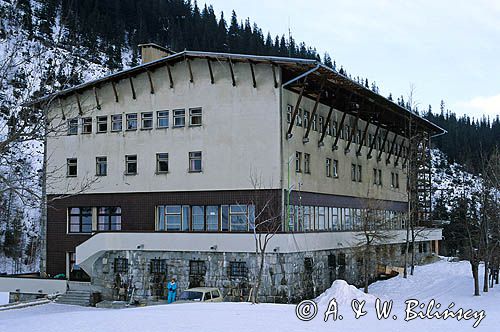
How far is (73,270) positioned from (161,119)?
1230cm

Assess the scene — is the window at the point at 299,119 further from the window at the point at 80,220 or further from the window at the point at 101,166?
the window at the point at 80,220

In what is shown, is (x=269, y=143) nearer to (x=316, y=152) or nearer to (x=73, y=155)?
(x=316, y=152)

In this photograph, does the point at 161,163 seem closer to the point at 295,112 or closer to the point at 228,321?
the point at 295,112

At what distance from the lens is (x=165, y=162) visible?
1618 inches

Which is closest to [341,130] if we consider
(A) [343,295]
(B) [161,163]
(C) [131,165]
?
(B) [161,163]

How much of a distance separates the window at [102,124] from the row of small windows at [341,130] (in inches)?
512

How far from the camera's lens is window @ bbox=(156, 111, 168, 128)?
4141 centimetres

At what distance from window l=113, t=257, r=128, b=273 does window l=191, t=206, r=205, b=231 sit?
15.1 feet

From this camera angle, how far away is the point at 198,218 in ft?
130

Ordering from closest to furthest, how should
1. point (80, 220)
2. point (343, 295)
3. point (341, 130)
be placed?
point (343, 295)
point (80, 220)
point (341, 130)

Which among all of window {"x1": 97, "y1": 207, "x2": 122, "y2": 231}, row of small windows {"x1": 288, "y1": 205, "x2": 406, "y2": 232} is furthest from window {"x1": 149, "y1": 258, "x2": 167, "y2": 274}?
row of small windows {"x1": 288, "y1": 205, "x2": 406, "y2": 232}

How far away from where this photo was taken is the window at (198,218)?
39.5m
